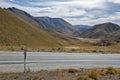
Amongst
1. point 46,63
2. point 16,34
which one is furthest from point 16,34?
point 46,63

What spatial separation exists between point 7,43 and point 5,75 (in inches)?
3601

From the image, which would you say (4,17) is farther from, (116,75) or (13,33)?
(116,75)

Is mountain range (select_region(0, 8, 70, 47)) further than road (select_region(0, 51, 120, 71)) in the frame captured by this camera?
Yes

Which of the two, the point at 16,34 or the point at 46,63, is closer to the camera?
the point at 46,63

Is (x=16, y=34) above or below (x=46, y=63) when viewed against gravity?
above

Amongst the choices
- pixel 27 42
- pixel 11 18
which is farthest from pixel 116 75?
pixel 11 18

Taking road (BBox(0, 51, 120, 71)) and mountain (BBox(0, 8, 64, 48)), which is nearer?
road (BBox(0, 51, 120, 71))

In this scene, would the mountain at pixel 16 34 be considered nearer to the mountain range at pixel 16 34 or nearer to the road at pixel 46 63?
the mountain range at pixel 16 34

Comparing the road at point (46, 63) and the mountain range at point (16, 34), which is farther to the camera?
the mountain range at point (16, 34)

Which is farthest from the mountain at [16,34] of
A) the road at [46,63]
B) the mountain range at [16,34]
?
the road at [46,63]

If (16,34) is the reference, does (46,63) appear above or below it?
below

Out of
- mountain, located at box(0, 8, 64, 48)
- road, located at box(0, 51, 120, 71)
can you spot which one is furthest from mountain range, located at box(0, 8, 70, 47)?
road, located at box(0, 51, 120, 71)

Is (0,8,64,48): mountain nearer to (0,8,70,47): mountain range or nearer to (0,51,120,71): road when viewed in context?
(0,8,70,47): mountain range

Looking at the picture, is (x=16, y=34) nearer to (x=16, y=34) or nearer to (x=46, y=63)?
(x=16, y=34)
